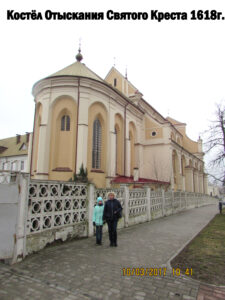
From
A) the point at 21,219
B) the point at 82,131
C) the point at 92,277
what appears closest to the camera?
the point at 92,277

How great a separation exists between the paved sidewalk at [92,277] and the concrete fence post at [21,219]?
0.77 feet

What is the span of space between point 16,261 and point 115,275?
2.31 metres

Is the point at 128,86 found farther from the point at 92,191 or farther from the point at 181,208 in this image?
the point at 92,191

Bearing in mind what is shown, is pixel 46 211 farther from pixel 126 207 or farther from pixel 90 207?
pixel 126 207

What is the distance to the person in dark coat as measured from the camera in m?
6.38

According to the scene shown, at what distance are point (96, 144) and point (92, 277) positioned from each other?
1539 cm

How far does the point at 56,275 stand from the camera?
163 inches

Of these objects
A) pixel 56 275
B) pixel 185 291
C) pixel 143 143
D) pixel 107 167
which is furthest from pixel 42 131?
pixel 185 291

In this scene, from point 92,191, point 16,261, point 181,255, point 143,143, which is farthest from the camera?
point 143,143

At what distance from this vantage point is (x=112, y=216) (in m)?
6.53

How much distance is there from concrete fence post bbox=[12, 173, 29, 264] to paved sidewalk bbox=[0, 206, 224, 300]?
23 cm
